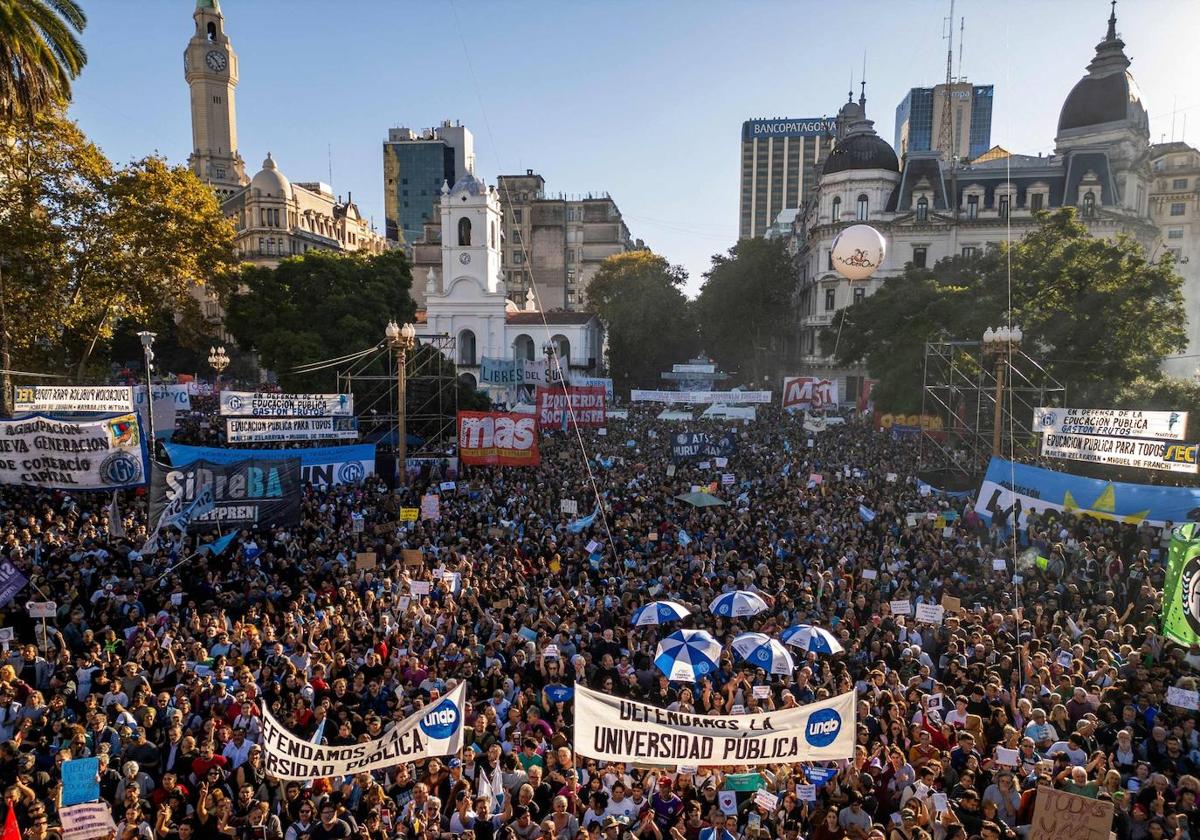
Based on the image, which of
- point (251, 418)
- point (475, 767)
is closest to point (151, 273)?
point (251, 418)

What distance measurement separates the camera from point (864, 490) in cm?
1841

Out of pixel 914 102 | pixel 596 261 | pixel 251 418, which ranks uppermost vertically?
pixel 914 102

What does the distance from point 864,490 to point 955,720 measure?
35.7 feet

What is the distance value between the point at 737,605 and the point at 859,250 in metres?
14.4

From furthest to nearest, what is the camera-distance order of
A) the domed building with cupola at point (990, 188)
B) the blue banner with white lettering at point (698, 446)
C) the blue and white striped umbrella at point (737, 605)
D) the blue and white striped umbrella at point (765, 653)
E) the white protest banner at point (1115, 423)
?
the domed building with cupola at point (990, 188), the blue banner with white lettering at point (698, 446), the white protest banner at point (1115, 423), the blue and white striped umbrella at point (737, 605), the blue and white striped umbrella at point (765, 653)

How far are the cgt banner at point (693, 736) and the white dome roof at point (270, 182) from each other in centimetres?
7370

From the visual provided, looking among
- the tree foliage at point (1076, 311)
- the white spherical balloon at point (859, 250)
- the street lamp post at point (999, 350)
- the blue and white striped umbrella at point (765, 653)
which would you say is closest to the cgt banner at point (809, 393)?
the tree foliage at point (1076, 311)

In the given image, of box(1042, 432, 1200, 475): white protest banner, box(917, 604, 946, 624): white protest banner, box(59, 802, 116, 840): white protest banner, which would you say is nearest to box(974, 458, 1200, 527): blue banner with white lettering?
box(1042, 432, 1200, 475): white protest banner

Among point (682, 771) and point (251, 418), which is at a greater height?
point (251, 418)

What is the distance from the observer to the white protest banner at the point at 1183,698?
7742 mm

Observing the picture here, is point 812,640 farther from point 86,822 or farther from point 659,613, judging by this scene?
point 86,822

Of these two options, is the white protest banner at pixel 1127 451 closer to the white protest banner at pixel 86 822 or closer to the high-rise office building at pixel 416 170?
the white protest banner at pixel 86 822

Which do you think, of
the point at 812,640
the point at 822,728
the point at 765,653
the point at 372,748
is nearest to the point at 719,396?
the point at 812,640

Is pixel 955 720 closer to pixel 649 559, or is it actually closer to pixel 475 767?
pixel 475 767
